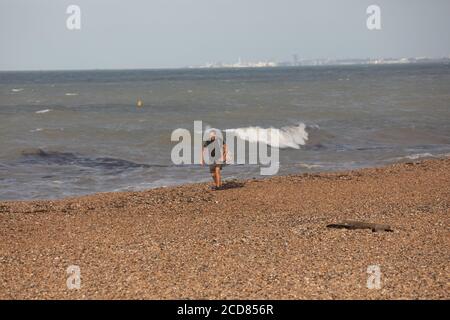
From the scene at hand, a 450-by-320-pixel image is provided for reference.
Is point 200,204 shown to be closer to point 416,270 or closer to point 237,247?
point 237,247

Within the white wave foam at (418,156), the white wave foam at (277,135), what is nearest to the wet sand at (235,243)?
the white wave foam at (418,156)

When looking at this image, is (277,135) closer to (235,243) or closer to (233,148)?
(233,148)

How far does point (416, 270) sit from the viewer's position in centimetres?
816

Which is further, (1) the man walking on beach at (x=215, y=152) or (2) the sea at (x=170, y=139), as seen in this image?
(2) the sea at (x=170, y=139)

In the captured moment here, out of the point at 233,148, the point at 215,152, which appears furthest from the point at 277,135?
the point at 215,152

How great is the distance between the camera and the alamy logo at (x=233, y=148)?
19703mm

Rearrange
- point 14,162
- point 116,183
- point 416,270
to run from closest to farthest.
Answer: point 416,270, point 116,183, point 14,162

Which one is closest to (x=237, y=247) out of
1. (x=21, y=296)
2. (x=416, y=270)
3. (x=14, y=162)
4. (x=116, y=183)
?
(x=416, y=270)

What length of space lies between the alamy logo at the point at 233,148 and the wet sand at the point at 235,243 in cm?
202

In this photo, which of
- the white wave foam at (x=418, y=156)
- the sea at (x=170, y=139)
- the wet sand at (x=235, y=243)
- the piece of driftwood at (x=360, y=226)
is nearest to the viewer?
the wet sand at (x=235, y=243)

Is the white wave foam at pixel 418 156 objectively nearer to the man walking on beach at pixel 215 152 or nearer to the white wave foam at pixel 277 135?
the white wave foam at pixel 277 135

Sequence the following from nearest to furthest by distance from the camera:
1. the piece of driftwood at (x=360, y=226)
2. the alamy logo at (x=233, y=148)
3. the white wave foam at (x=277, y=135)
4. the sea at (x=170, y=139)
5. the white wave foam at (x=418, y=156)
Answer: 1. the piece of driftwood at (x=360, y=226)
2. the sea at (x=170, y=139)
3. the alamy logo at (x=233, y=148)
4. the white wave foam at (x=418, y=156)
5. the white wave foam at (x=277, y=135)

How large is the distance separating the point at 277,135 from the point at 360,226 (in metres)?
19.6
